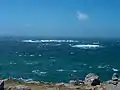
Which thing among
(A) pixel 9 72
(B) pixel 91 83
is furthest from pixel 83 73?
(B) pixel 91 83

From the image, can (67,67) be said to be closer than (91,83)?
No

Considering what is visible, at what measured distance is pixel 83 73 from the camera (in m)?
86.8

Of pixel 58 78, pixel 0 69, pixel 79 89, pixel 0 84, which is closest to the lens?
pixel 0 84

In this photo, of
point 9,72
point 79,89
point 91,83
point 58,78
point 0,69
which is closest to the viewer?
point 79,89

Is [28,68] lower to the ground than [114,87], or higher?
lower

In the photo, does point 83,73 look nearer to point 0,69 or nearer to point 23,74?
point 23,74

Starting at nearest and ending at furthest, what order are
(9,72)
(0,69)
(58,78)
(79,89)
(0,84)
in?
(0,84) < (79,89) < (58,78) < (9,72) < (0,69)

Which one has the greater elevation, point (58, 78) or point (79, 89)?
point (79, 89)

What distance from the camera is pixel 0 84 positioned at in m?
24.4

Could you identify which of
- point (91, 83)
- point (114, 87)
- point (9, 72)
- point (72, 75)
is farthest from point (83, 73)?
point (114, 87)

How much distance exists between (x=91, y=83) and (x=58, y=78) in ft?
118

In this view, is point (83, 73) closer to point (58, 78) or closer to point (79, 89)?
point (58, 78)

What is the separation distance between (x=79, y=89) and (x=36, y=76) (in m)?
46.6

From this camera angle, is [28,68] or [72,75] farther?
[28,68]
